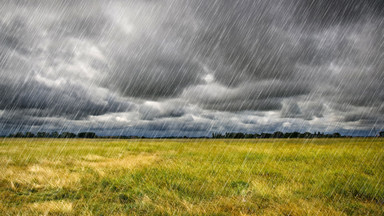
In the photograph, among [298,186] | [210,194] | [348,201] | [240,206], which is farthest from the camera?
[298,186]

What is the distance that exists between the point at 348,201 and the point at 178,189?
569 cm

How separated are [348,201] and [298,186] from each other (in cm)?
172

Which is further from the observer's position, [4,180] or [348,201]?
[4,180]

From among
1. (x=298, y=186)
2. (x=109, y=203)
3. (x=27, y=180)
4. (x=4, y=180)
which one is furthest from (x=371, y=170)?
(x=4, y=180)

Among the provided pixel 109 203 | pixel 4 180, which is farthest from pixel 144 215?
pixel 4 180

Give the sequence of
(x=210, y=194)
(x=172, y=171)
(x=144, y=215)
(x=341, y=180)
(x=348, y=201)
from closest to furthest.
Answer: (x=144, y=215) < (x=348, y=201) < (x=210, y=194) < (x=341, y=180) < (x=172, y=171)

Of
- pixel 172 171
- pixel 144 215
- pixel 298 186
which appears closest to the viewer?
pixel 144 215

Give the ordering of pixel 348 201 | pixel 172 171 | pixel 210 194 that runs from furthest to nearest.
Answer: pixel 172 171
pixel 210 194
pixel 348 201

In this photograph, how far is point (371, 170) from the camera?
10.6 m

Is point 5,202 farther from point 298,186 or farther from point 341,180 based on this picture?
point 341,180

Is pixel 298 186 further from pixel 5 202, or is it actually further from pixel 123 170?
pixel 5 202

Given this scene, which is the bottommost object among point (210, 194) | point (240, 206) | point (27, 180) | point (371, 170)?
point (27, 180)

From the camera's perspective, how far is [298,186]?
788 cm

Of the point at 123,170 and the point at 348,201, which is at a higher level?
the point at 348,201
